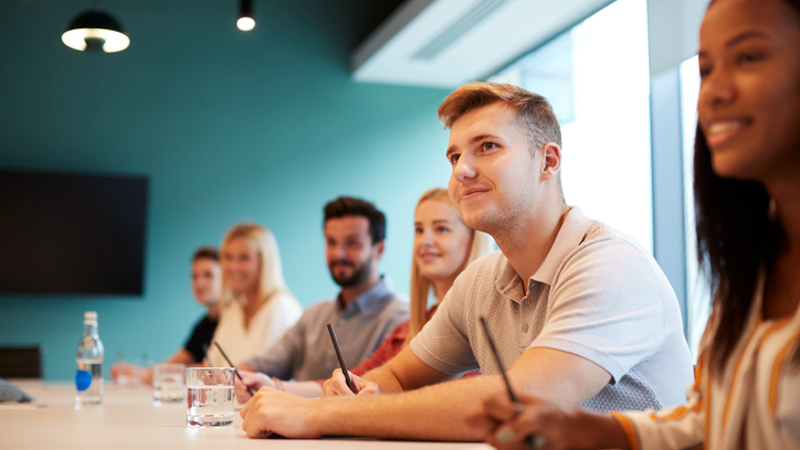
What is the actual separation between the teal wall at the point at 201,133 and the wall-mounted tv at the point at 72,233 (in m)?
0.13

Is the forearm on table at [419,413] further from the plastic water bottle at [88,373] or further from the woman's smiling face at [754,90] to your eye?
the plastic water bottle at [88,373]

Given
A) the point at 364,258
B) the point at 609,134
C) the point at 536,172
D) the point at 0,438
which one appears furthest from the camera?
the point at 609,134

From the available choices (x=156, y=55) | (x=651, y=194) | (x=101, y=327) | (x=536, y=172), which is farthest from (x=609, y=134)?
(x=101, y=327)

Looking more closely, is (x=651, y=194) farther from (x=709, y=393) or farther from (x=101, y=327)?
(x=101, y=327)

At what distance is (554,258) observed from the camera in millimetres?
1432

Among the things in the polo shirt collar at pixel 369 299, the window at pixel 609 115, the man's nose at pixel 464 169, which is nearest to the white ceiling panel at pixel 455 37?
the window at pixel 609 115

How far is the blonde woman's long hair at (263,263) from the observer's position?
12.4 feet

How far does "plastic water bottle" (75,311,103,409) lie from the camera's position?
213cm

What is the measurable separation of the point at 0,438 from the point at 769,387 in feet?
4.04

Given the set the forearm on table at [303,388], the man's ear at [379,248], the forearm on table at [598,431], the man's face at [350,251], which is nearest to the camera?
the forearm on table at [598,431]

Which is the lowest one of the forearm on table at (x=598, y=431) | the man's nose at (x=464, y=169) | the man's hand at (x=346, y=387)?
the man's hand at (x=346, y=387)

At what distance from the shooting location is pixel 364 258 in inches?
123

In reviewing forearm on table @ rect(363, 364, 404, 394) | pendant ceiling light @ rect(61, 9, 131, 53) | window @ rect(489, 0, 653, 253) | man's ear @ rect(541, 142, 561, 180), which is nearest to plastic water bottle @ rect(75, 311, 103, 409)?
forearm on table @ rect(363, 364, 404, 394)

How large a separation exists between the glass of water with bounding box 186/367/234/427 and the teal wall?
3928 mm
